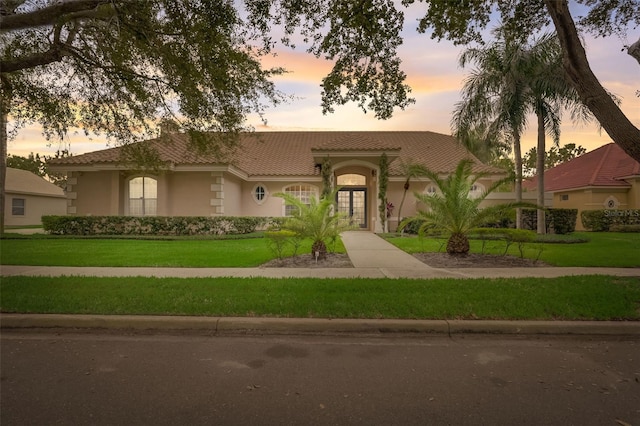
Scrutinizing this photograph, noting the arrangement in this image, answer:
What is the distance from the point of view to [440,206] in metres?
10.4

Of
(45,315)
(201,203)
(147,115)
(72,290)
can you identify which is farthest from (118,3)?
(201,203)

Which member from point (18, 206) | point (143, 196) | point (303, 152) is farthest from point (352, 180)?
point (18, 206)

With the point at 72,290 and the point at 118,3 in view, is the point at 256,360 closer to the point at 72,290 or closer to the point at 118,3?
the point at 72,290

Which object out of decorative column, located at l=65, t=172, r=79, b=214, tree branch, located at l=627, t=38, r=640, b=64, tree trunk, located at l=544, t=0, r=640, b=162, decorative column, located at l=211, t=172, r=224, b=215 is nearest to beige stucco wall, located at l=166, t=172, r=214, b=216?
decorative column, located at l=211, t=172, r=224, b=215

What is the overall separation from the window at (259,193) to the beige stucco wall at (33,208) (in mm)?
24473

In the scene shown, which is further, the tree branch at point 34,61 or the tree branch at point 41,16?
the tree branch at point 34,61

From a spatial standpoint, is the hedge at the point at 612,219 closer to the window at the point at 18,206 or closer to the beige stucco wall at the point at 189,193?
the beige stucco wall at the point at 189,193

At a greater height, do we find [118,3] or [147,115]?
[118,3]

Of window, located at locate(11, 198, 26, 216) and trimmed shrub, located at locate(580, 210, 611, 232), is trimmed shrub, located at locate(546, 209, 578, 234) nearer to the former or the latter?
trimmed shrub, located at locate(580, 210, 611, 232)

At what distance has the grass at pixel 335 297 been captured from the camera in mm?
5102

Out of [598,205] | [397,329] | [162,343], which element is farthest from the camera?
[598,205]

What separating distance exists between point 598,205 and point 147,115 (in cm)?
2888

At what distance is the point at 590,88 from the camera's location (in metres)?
6.17

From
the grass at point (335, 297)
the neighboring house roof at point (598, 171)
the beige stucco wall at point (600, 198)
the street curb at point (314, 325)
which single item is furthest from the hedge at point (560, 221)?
the street curb at point (314, 325)
